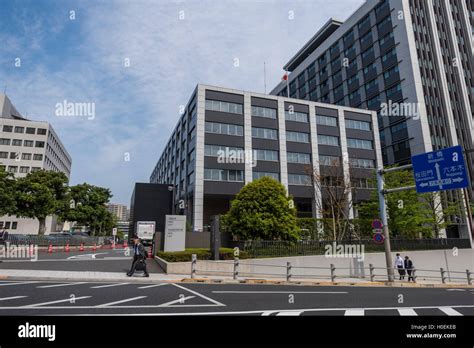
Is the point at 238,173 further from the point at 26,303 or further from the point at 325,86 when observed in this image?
the point at 325,86

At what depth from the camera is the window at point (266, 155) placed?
40.4 m

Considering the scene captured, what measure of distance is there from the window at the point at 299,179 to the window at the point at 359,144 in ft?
35.6

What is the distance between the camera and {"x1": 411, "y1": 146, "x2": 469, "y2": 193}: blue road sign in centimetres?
1250

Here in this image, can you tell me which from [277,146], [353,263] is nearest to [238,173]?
[277,146]

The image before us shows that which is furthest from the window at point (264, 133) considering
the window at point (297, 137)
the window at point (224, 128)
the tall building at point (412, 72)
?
the tall building at point (412, 72)

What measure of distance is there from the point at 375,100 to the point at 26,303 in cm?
5667

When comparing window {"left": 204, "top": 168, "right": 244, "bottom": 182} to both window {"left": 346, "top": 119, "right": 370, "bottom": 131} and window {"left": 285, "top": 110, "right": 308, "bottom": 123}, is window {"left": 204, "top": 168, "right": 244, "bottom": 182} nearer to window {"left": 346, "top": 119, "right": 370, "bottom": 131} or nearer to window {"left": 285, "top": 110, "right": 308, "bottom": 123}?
window {"left": 285, "top": 110, "right": 308, "bottom": 123}

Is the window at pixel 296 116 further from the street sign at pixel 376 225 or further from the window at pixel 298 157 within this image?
the street sign at pixel 376 225

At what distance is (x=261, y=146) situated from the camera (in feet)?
134

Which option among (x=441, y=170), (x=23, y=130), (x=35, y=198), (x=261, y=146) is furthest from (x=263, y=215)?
(x=23, y=130)

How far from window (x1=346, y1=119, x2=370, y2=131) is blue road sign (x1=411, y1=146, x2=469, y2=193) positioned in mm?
36043

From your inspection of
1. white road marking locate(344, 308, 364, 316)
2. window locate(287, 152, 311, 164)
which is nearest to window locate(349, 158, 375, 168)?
window locate(287, 152, 311, 164)

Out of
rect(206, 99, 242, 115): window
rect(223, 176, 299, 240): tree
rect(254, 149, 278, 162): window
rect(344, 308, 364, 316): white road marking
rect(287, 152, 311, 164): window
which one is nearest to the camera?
rect(344, 308, 364, 316): white road marking

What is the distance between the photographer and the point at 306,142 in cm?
4412
